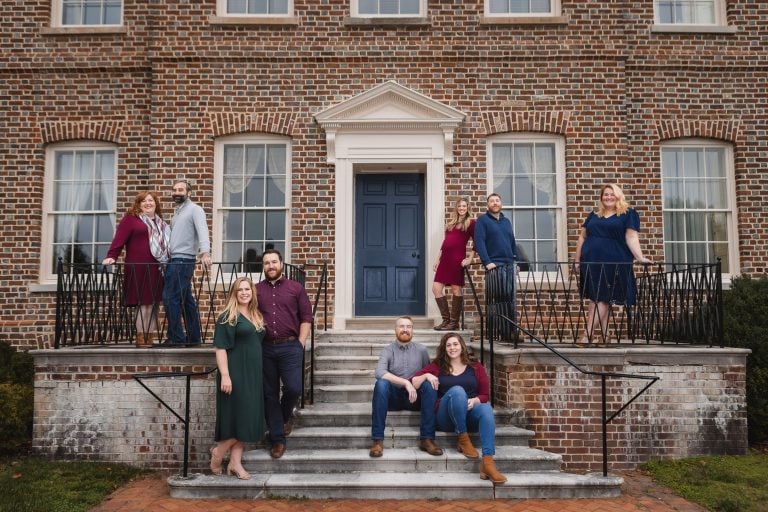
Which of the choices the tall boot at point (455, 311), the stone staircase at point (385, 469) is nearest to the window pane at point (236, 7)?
the tall boot at point (455, 311)

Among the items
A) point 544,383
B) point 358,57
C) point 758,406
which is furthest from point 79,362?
point 758,406

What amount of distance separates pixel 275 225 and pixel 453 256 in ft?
8.93

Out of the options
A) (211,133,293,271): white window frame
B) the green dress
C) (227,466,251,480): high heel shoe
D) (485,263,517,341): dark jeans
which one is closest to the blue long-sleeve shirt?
(485,263,517,341): dark jeans

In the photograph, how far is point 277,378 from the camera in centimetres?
566

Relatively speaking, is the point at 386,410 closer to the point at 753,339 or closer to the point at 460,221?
the point at 460,221

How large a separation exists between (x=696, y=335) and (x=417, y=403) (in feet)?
11.2

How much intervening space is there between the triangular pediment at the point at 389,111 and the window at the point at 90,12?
3640 mm

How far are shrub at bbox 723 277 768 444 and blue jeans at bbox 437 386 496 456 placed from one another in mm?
3573

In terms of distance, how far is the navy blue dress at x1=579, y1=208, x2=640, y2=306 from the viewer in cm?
663

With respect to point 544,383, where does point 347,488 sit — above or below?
below

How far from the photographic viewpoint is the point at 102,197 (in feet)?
30.4

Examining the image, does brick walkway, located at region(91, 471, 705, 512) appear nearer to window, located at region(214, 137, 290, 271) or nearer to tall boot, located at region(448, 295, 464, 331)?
tall boot, located at region(448, 295, 464, 331)

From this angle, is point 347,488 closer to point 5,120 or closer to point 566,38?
point 566,38

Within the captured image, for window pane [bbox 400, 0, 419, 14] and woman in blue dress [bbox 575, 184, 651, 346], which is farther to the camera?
window pane [bbox 400, 0, 419, 14]
